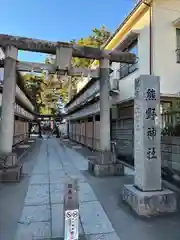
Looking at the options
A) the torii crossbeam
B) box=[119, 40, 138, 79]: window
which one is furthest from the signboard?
box=[119, 40, 138, 79]: window

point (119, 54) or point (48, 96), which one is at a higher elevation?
point (48, 96)

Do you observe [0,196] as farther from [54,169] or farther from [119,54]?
[119,54]

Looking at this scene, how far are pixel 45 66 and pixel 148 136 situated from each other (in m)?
4.95

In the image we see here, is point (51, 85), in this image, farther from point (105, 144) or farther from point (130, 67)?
point (105, 144)

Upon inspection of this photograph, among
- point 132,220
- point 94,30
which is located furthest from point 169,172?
point 94,30

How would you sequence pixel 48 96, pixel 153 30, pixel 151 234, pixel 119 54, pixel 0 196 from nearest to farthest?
pixel 151 234
pixel 0 196
pixel 119 54
pixel 153 30
pixel 48 96

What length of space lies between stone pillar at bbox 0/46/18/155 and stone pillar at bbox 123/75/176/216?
4.28 meters

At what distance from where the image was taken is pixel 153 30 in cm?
1010

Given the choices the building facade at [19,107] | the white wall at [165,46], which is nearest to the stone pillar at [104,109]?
the white wall at [165,46]

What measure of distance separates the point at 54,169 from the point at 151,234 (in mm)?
5866

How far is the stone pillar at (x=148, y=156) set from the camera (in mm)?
4633

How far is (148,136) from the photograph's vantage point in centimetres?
501

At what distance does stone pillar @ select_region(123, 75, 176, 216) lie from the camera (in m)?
4.63

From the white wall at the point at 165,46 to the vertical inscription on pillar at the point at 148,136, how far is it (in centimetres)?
541
